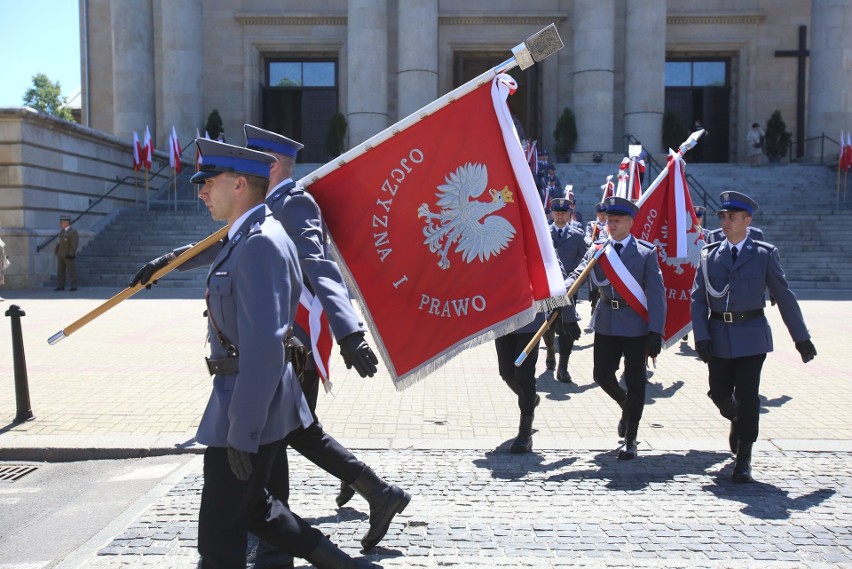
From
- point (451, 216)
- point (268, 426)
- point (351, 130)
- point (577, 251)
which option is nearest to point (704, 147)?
point (351, 130)

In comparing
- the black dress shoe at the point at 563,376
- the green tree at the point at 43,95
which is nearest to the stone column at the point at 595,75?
the black dress shoe at the point at 563,376

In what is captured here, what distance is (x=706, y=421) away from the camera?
22.1 ft

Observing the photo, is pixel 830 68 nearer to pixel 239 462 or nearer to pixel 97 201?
pixel 97 201

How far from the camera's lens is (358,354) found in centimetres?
340

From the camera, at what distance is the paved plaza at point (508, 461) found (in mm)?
4078

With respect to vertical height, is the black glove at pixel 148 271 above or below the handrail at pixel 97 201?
below

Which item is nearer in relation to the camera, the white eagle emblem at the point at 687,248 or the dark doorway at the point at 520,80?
the white eagle emblem at the point at 687,248

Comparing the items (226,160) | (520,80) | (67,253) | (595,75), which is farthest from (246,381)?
(520,80)

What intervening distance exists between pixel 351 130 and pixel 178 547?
78.2 feet

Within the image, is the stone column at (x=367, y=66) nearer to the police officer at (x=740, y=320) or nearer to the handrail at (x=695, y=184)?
the handrail at (x=695, y=184)

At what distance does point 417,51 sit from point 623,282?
70.5 feet

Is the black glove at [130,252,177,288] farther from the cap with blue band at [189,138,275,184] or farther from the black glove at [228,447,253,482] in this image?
the black glove at [228,447,253,482]

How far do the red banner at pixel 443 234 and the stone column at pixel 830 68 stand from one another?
26.2 metres

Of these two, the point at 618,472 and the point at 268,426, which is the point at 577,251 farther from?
the point at 268,426
